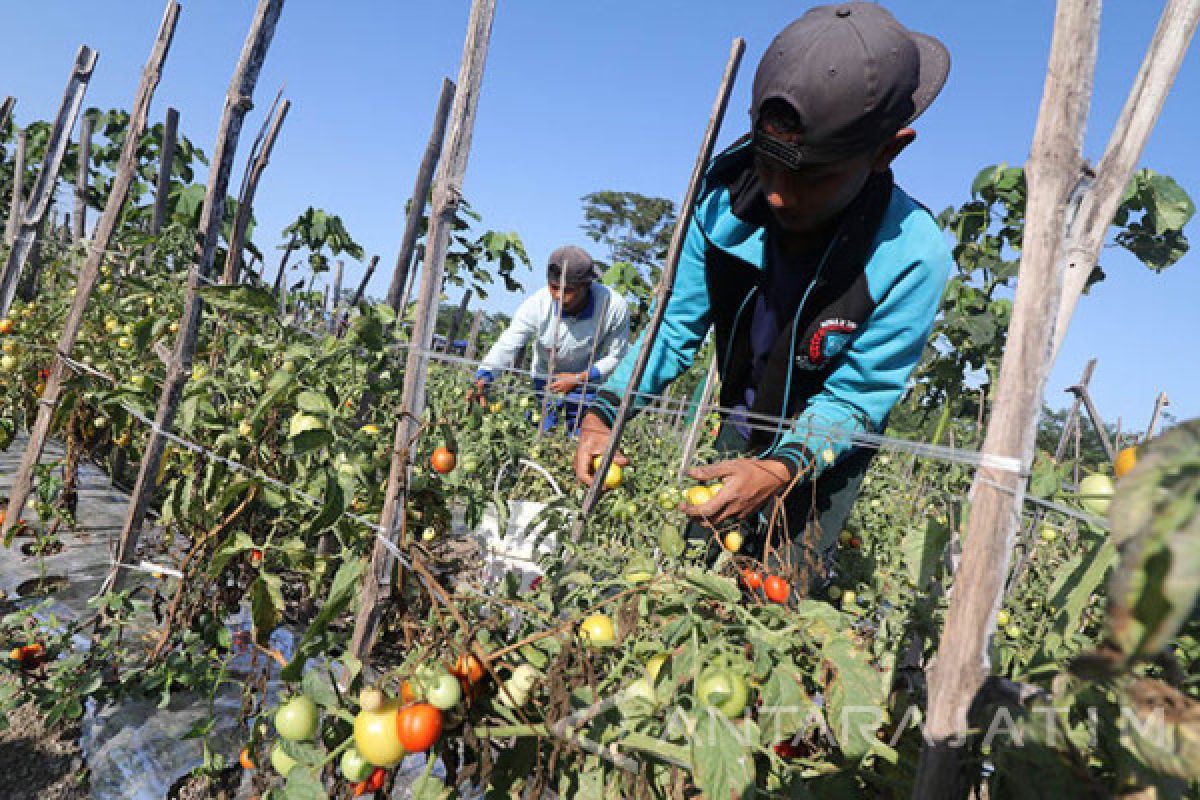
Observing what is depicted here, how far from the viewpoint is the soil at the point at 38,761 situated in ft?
4.94

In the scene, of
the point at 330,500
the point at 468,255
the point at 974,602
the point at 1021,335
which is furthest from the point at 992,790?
the point at 468,255

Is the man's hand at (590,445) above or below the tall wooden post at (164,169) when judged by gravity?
below

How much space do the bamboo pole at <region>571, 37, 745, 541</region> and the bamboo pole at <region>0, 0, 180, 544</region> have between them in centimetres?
141

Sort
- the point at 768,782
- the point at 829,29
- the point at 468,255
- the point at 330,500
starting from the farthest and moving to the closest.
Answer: the point at 468,255, the point at 829,29, the point at 330,500, the point at 768,782

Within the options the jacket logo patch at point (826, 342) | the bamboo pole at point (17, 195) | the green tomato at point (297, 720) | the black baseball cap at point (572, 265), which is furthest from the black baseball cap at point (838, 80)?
the bamboo pole at point (17, 195)

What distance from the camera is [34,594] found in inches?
80.4

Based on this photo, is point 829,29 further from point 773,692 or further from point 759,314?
point 773,692

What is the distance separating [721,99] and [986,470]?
1.07m

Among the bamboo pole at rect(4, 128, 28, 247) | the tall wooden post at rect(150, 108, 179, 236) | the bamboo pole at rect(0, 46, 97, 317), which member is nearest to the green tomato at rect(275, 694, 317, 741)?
the tall wooden post at rect(150, 108, 179, 236)

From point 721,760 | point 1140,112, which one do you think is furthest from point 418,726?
point 1140,112

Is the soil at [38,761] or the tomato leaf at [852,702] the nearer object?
the tomato leaf at [852,702]

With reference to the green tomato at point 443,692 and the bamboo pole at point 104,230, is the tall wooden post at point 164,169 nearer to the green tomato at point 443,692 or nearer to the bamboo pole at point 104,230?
the bamboo pole at point 104,230

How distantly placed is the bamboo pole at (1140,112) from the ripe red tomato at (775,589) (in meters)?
0.71

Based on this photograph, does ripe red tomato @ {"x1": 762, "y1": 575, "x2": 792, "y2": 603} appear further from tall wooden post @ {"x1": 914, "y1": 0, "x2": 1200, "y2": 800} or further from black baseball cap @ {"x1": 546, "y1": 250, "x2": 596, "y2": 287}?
black baseball cap @ {"x1": 546, "y1": 250, "x2": 596, "y2": 287}
